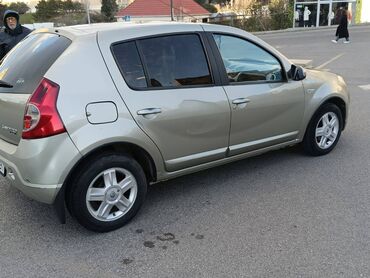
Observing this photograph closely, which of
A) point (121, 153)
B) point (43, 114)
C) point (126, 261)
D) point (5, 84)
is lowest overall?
point (126, 261)

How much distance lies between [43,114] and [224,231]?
1.68 meters

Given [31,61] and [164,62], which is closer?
[31,61]

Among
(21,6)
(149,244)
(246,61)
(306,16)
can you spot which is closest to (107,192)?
(149,244)

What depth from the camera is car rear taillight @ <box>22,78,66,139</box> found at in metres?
3.07

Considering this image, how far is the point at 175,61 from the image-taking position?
3723 millimetres

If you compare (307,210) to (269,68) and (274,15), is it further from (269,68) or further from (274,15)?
(274,15)

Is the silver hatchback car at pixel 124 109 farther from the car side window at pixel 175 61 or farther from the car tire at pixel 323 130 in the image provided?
the car tire at pixel 323 130

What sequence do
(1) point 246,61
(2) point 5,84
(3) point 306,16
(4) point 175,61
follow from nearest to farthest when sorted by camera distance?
(2) point 5,84 < (4) point 175,61 < (1) point 246,61 < (3) point 306,16

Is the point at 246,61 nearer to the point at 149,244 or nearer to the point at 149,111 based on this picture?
the point at 149,111

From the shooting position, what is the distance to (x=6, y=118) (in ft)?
11.4

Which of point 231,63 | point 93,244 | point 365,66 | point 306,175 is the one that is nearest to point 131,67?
point 231,63

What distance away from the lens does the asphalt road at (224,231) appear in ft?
9.85

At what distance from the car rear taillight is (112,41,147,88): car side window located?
56 cm

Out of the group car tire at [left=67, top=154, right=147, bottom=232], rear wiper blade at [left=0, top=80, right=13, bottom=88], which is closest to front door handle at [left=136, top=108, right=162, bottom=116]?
car tire at [left=67, top=154, right=147, bottom=232]
